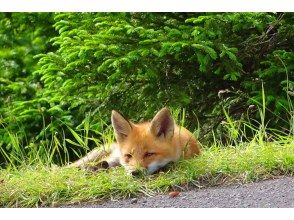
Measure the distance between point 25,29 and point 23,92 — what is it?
1150 millimetres

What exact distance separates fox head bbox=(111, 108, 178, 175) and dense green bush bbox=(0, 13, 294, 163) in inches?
48.3

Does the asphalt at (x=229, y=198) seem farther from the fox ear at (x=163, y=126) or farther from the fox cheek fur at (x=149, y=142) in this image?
the fox ear at (x=163, y=126)

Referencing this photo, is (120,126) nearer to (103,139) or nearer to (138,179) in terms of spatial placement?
(103,139)

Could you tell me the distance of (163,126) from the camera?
236 inches

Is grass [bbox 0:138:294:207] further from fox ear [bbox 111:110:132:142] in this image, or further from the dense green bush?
the dense green bush

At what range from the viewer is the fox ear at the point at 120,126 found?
5.96m

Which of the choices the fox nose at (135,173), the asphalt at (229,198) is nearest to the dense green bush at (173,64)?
the fox nose at (135,173)

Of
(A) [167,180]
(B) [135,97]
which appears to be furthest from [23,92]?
(A) [167,180]

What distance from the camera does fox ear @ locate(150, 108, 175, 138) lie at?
595 cm

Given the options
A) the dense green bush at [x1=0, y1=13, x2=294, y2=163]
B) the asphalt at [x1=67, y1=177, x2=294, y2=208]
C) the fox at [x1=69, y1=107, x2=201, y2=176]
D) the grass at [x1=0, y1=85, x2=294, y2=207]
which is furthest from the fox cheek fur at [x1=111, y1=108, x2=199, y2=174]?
the dense green bush at [x1=0, y1=13, x2=294, y2=163]

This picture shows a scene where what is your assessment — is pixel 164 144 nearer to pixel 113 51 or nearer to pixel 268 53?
pixel 113 51

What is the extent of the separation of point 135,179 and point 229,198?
2.72ft

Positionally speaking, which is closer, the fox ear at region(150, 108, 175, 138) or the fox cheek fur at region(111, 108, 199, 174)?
the fox cheek fur at region(111, 108, 199, 174)

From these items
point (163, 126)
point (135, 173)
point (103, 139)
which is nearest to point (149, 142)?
point (163, 126)
